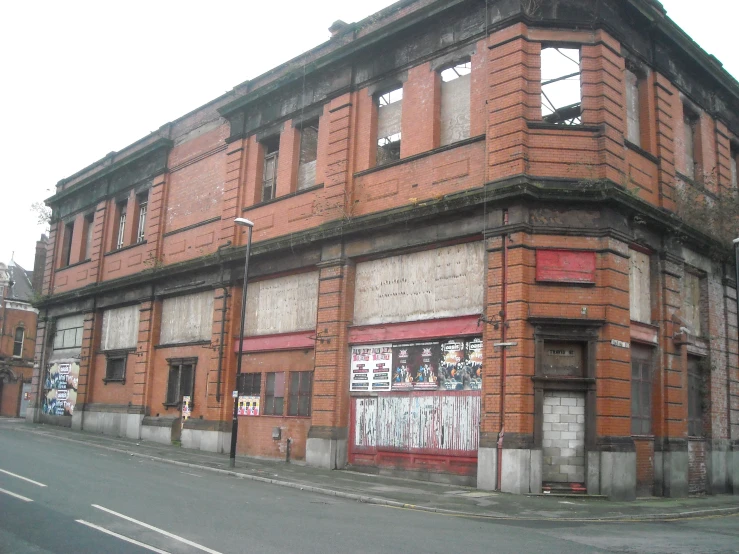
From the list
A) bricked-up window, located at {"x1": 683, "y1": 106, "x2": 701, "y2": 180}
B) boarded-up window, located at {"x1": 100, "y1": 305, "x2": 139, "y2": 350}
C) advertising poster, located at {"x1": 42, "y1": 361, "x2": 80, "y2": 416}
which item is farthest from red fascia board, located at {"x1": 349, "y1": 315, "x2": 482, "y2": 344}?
advertising poster, located at {"x1": 42, "y1": 361, "x2": 80, "y2": 416}

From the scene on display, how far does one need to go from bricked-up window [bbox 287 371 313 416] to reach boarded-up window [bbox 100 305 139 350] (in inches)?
429

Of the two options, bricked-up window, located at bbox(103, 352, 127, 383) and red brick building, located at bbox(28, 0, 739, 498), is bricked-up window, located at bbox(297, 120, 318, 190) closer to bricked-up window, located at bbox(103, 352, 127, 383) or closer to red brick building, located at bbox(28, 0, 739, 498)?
red brick building, located at bbox(28, 0, 739, 498)

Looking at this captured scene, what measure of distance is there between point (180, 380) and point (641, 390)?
16.6 m

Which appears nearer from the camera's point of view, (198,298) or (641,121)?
(641,121)

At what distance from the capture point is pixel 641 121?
19.5 m

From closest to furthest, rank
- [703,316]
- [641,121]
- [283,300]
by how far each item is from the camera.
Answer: [641,121], [703,316], [283,300]

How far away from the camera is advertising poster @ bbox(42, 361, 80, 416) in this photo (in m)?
34.2

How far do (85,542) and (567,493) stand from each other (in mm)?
10694

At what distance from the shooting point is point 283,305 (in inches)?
912

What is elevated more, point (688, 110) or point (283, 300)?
point (688, 110)

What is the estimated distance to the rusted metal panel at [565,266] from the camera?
1645 centimetres

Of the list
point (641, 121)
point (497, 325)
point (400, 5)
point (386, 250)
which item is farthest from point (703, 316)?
point (400, 5)

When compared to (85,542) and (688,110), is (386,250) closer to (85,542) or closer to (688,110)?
(688,110)

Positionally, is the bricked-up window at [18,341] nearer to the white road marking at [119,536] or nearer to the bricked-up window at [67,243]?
the bricked-up window at [67,243]
